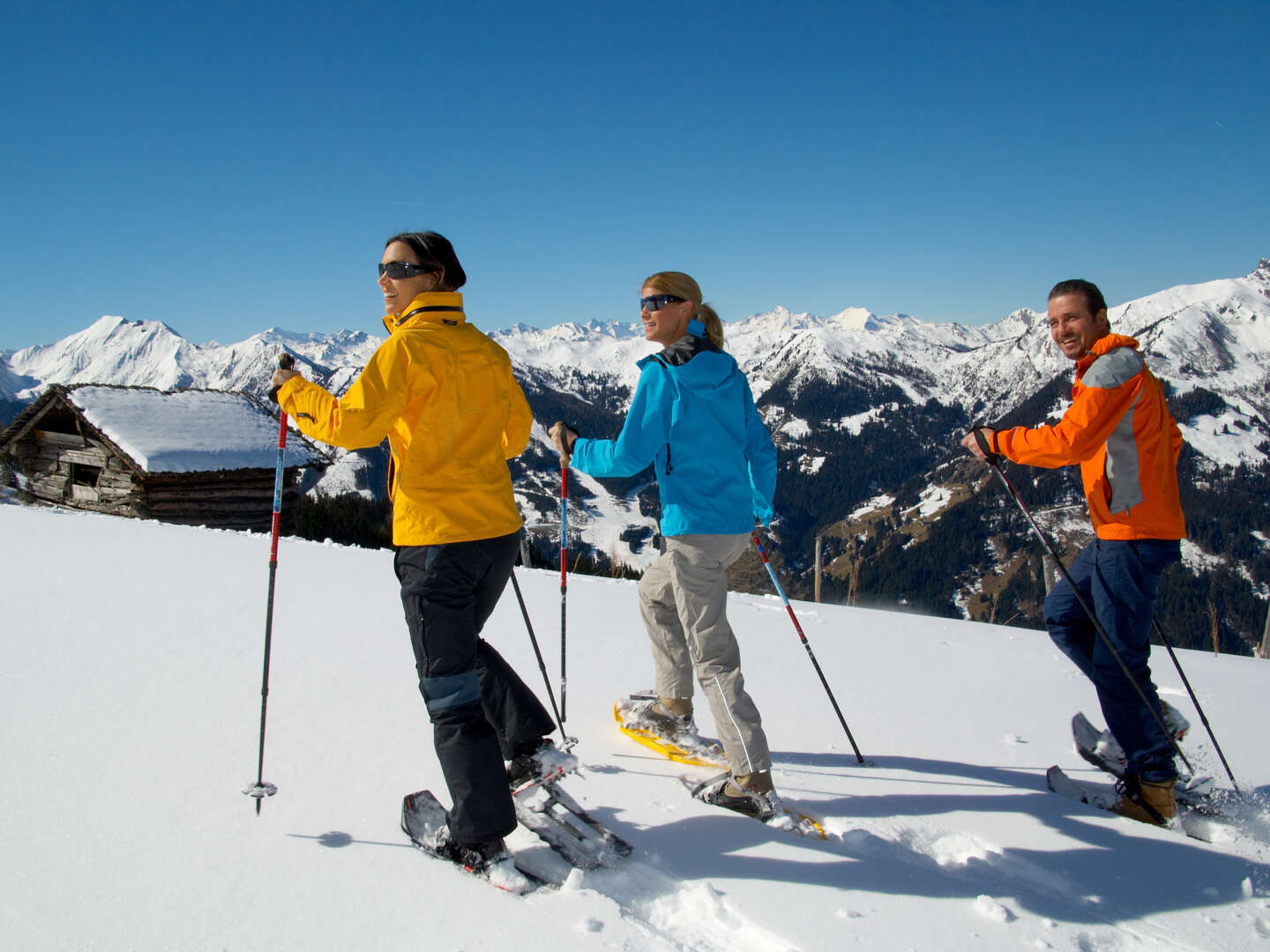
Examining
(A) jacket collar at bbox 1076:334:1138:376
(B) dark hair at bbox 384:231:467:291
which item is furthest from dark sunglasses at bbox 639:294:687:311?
(A) jacket collar at bbox 1076:334:1138:376

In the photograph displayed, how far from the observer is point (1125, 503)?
9.68 feet

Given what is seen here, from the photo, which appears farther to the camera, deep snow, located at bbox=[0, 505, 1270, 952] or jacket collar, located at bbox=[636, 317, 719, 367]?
jacket collar, located at bbox=[636, 317, 719, 367]

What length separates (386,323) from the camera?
250cm

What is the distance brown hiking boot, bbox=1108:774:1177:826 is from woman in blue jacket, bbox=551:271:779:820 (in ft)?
5.33

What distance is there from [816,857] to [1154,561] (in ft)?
6.37

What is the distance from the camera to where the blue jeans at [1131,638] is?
2939 millimetres

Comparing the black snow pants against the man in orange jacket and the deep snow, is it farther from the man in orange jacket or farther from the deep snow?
the man in orange jacket

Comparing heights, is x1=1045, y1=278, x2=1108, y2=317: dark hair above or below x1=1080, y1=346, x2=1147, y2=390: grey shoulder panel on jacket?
above

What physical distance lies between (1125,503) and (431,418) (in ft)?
9.52

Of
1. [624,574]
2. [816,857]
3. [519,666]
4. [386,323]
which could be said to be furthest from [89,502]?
[816,857]

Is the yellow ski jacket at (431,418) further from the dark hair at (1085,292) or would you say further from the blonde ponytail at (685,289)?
the dark hair at (1085,292)

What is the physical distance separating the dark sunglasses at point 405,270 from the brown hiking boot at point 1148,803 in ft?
12.0

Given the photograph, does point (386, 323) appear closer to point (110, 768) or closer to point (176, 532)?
point (110, 768)

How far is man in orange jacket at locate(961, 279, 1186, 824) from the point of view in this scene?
9.50 feet
